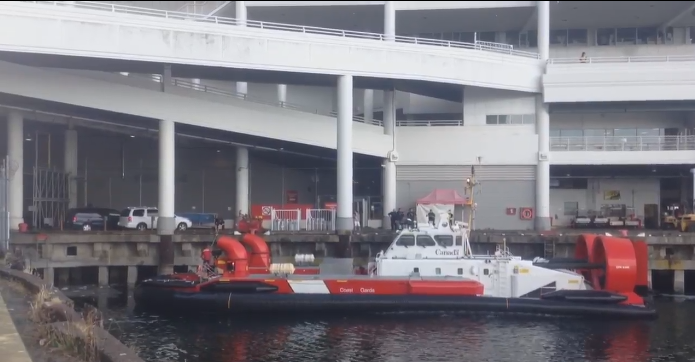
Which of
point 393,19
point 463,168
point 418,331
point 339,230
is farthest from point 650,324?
point 393,19

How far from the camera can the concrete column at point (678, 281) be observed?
102 feet

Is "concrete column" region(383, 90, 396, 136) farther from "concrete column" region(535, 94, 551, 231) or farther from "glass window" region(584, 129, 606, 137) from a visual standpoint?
"glass window" region(584, 129, 606, 137)

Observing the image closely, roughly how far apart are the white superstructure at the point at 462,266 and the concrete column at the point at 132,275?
12345 millimetres

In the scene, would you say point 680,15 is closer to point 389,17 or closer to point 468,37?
point 468,37

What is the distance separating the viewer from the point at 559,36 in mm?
46750

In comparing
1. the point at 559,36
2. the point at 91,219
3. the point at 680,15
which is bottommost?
the point at 91,219

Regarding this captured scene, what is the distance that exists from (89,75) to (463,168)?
20062 mm

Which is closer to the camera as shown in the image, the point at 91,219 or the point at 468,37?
the point at 91,219

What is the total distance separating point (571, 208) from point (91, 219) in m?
28.5

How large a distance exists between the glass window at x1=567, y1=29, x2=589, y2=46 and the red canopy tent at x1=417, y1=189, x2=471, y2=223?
46.5 feet

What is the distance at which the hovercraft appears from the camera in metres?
23.7

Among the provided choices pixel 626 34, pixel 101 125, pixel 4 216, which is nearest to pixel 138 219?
pixel 101 125

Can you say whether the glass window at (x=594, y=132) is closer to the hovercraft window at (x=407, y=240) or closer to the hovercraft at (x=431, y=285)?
the hovercraft at (x=431, y=285)

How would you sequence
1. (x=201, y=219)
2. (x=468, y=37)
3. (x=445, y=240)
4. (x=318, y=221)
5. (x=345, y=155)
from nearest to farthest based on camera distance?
1. (x=445, y=240)
2. (x=345, y=155)
3. (x=318, y=221)
4. (x=201, y=219)
5. (x=468, y=37)
